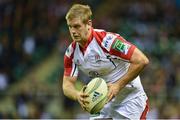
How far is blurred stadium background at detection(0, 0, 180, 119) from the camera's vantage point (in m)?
12.1

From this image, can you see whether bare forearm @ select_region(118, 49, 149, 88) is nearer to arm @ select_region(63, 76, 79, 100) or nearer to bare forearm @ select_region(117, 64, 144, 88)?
bare forearm @ select_region(117, 64, 144, 88)

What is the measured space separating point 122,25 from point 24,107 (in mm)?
3657

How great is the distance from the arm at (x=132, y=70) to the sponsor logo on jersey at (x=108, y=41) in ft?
Result: 0.83

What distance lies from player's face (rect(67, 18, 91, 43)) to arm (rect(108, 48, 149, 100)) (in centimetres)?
51

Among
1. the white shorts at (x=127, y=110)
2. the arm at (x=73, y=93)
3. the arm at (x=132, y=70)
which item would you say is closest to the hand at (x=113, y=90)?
the arm at (x=132, y=70)

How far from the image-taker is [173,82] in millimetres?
12305

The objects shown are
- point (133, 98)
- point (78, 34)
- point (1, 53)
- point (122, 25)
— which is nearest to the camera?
point (78, 34)

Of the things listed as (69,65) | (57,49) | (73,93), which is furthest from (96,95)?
(57,49)

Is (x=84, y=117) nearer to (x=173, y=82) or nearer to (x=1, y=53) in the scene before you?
(x=173, y=82)

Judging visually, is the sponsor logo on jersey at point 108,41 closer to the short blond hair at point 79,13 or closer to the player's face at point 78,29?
the player's face at point 78,29

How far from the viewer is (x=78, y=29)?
19.9 feet

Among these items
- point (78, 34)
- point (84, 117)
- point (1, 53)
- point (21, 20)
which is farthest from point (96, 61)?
point (21, 20)

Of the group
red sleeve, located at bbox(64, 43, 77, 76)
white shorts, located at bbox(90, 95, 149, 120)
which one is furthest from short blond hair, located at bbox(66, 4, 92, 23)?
white shorts, located at bbox(90, 95, 149, 120)

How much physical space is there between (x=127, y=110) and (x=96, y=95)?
63 centimetres
